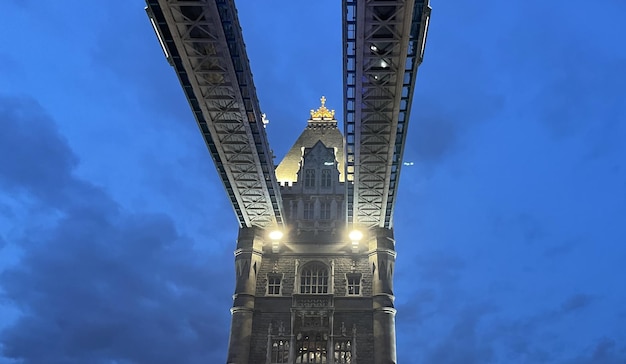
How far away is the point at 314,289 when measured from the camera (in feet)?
169

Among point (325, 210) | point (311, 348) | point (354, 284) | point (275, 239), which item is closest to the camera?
point (311, 348)

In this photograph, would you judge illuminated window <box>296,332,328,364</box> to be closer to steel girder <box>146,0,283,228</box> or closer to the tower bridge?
the tower bridge

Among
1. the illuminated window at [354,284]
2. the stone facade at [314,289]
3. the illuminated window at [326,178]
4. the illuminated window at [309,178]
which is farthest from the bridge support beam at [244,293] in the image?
the illuminated window at [354,284]

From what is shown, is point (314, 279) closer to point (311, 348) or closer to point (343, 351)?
point (311, 348)

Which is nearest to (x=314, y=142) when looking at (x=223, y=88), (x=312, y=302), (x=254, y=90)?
(x=312, y=302)

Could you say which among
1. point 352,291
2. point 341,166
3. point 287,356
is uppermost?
point 341,166

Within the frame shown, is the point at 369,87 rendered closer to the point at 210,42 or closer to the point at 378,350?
the point at 210,42

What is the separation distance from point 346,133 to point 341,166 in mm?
21635

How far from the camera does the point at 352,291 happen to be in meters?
51.0

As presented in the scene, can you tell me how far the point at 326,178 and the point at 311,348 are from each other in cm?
1683

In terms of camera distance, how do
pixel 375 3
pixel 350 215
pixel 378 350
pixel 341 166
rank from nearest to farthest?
pixel 375 3
pixel 378 350
pixel 350 215
pixel 341 166

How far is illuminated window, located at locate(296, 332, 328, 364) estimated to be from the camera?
48.1 m

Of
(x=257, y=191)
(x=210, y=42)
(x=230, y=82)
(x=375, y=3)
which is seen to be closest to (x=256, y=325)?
(x=257, y=191)

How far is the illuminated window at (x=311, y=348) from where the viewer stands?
158ft
